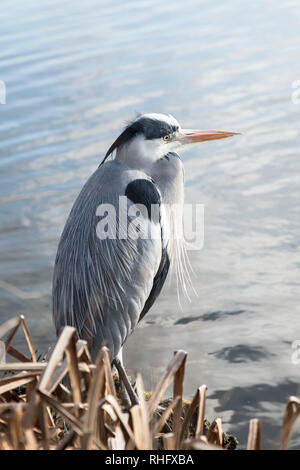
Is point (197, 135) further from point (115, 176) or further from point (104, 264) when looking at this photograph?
point (104, 264)

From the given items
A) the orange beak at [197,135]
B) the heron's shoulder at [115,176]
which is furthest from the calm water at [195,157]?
the orange beak at [197,135]

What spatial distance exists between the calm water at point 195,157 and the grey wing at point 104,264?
0.67 meters

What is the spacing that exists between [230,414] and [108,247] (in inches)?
42.4

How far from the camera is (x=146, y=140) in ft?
10.7

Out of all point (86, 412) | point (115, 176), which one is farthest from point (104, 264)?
point (86, 412)

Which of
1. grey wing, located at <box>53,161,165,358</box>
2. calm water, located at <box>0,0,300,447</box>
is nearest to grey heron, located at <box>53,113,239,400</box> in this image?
grey wing, located at <box>53,161,165,358</box>

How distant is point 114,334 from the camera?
3148 mm

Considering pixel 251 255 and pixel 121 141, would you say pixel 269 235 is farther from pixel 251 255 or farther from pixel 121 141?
pixel 121 141

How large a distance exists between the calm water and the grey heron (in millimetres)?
682

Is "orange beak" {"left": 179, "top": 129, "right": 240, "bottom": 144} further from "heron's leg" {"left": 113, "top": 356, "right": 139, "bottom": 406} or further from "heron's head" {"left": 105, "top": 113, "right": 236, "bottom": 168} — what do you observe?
"heron's leg" {"left": 113, "top": 356, "right": 139, "bottom": 406}

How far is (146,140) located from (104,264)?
2.05ft

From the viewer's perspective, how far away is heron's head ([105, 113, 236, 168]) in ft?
10.6

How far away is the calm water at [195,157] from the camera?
4031mm

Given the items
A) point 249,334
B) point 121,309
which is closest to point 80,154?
point 249,334
